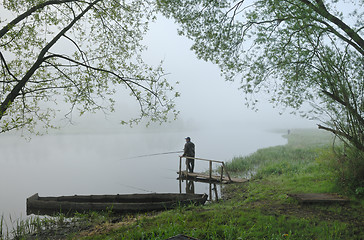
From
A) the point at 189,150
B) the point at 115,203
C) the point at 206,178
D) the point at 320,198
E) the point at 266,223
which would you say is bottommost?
the point at 115,203

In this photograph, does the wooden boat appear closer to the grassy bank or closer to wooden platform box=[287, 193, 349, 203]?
the grassy bank

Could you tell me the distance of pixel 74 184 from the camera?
18.8 meters

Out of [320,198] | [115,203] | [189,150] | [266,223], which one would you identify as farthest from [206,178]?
[266,223]

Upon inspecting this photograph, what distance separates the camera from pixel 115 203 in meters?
10.2

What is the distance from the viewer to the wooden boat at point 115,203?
9984 millimetres

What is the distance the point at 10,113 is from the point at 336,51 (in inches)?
454

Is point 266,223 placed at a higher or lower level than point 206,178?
higher

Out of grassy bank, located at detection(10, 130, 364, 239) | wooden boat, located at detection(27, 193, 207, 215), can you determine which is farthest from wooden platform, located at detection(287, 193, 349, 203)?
wooden boat, located at detection(27, 193, 207, 215)

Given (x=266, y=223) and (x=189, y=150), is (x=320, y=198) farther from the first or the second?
(x=189, y=150)

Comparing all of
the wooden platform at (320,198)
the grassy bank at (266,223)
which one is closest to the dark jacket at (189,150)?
the grassy bank at (266,223)

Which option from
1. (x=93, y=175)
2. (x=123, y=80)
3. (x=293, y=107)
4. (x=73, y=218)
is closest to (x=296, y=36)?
(x=293, y=107)

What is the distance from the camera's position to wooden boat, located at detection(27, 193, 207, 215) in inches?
393

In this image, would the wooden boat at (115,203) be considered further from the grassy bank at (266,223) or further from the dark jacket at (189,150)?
the dark jacket at (189,150)

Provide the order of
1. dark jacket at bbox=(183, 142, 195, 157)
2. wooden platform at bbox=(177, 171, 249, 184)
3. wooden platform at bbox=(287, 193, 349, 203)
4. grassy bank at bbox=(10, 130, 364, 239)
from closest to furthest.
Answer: grassy bank at bbox=(10, 130, 364, 239), wooden platform at bbox=(287, 193, 349, 203), wooden platform at bbox=(177, 171, 249, 184), dark jacket at bbox=(183, 142, 195, 157)
